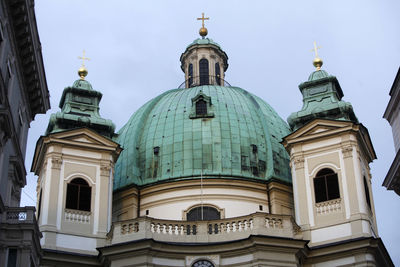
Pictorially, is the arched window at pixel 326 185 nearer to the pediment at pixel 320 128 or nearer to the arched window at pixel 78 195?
the pediment at pixel 320 128

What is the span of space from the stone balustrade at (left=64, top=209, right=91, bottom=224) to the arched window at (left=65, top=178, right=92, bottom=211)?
12.2 inches

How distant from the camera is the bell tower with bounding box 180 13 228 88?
50.2 meters

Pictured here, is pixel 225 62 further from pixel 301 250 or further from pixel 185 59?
pixel 301 250

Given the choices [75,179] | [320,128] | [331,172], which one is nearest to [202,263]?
[75,179]

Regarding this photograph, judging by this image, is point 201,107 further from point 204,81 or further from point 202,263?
point 202,263

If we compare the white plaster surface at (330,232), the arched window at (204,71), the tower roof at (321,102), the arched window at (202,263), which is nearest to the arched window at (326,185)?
the white plaster surface at (330,232)

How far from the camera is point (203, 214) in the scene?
1543 inches

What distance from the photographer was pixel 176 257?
34562mm

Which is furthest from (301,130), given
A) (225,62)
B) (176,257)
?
(225,62)

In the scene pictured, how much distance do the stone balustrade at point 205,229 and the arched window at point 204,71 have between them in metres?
16.2

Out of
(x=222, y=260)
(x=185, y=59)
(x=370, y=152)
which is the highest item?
(x=185, y=59)

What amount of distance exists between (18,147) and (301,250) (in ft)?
45.1

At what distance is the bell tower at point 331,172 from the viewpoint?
118 feet

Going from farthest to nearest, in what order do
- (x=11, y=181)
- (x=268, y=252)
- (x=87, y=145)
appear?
Result: (x=87, y=145) < (x=268, y=252) < (x=11, y=181)
